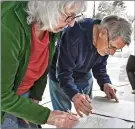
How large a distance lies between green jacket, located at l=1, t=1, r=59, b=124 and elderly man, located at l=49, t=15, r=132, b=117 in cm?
36

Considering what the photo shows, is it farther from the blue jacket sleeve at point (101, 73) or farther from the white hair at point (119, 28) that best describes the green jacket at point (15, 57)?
the blue jacket sleeve at point (101, 73)

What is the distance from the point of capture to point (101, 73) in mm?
1697

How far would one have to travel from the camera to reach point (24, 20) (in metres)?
1.00

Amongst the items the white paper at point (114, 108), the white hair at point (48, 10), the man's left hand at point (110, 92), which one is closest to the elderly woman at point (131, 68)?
the man's left hand at point (110, 92)

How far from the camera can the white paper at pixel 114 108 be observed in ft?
4.16

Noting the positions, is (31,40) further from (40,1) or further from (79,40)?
(79,40)

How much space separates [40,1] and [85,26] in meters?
0.54

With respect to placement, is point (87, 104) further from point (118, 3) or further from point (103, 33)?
point (118, 3)

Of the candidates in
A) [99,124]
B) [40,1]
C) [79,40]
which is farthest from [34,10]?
[99,124]

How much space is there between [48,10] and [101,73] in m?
0.82

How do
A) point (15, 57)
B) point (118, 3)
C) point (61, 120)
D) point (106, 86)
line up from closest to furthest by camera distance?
point (15, 57)
point (61, 120)
point (106, 86)
point (118, 3)

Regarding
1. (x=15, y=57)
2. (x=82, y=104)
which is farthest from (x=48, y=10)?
(x=82, y=104)

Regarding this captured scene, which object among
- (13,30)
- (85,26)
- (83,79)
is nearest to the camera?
(13,30)

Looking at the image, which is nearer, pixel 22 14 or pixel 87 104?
pixel 22 14
